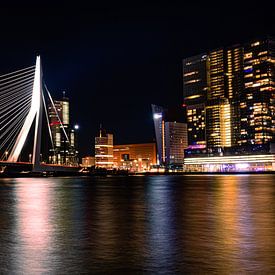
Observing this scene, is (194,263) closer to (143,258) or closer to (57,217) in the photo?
(143,258)

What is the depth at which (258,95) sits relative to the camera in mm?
168875

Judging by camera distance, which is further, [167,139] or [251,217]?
[167,139]

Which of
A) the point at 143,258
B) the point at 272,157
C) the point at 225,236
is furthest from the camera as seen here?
the point at 272,157

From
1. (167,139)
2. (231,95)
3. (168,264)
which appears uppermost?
(231,95)

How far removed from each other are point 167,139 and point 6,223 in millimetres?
183820

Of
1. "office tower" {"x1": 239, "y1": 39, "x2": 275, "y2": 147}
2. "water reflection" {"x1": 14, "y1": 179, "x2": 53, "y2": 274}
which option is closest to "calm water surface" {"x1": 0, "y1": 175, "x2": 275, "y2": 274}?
"water reflection" {"x1": 14, "y1": 179, "x2": 53, "y2": 274}

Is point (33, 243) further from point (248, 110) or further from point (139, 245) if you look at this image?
point (248, 110)

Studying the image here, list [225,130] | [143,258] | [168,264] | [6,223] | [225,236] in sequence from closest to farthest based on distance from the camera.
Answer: [168,264] < [143,258] < [225,236] < [6,223] < [225,130]

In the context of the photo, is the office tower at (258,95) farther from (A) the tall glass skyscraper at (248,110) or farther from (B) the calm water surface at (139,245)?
(B) the calm water surface at (139,245)

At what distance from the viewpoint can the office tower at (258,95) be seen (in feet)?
537

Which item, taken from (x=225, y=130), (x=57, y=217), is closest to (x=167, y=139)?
(x=225, y=130)

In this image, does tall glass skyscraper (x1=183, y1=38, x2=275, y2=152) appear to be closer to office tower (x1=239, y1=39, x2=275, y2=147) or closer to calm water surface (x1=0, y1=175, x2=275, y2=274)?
office tower (x1=239, y1=39, x2=275, y2=147)

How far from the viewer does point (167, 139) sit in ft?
652

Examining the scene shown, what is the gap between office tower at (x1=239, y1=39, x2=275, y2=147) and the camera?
164 meters
